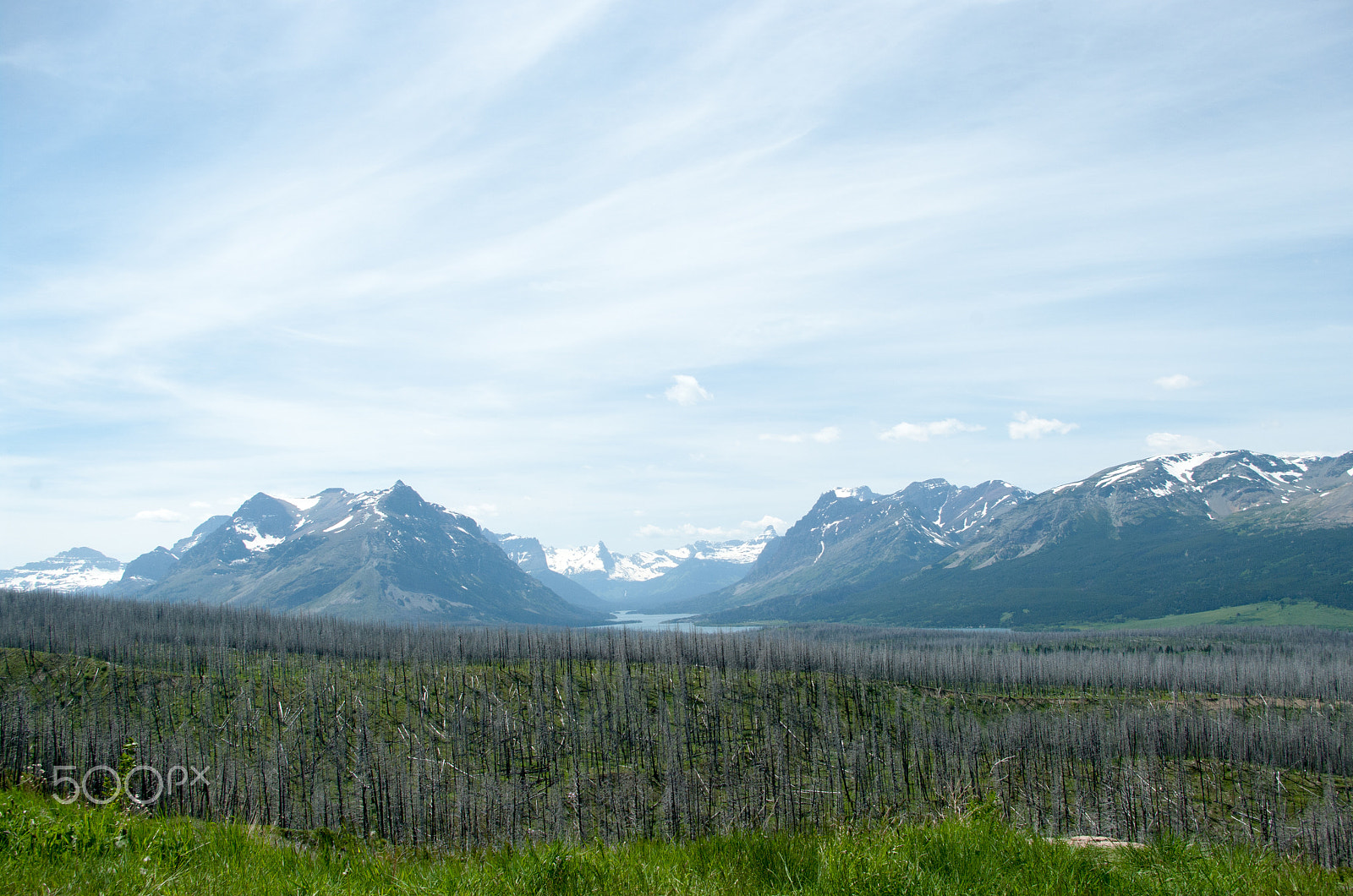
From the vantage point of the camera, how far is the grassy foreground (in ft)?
29.9

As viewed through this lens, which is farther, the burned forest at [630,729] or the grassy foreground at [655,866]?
the burned forest at [630,729]

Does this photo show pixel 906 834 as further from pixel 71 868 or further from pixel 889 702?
pixel 889 702

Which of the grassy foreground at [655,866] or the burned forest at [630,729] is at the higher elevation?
the grassy foreground at [655,866]

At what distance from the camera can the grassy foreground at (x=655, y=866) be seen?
9.12 m

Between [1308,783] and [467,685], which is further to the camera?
[467,685]

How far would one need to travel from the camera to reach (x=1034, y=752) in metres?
141

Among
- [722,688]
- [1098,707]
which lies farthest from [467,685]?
[1098,707]

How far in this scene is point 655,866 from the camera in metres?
9.86

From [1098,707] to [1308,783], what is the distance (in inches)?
1510

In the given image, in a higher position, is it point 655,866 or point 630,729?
point 655,866

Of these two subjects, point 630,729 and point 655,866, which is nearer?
point 655,866

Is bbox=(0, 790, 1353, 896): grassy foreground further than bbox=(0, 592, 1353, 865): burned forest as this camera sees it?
No

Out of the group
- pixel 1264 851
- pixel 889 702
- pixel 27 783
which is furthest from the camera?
pixel 889 702

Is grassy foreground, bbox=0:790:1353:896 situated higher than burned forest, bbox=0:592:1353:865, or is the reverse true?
grassy foreground, bbox=0:790:1353:896
